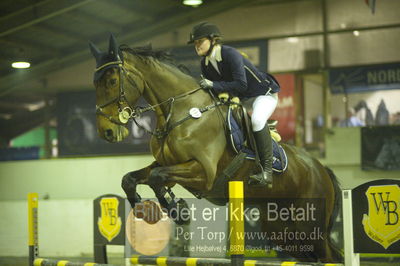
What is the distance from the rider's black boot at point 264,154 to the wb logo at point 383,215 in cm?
73

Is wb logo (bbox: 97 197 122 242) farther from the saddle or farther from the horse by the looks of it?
the saddle

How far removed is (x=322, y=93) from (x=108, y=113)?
163 inches

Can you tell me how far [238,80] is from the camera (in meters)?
4.28

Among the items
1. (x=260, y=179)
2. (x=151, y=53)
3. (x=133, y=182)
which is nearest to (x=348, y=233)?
(x=260, y=179)

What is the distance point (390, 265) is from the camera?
6297mm

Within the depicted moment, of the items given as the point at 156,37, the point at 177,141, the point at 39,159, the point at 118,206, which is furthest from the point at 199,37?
the point at 39,159

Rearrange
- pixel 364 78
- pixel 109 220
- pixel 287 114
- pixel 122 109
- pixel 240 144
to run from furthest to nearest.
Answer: pixel 287 114 < pixel 364 78 < pixel 109 220 < pixel 240 144 < pixel 122 109

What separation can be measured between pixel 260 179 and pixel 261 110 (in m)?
0.52

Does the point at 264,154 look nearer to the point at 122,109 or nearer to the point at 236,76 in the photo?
the point at 236,76

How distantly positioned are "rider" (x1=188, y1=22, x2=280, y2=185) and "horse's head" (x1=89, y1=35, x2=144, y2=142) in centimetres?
58

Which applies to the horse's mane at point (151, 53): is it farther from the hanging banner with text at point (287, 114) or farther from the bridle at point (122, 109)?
the hanging banner with text at point (287, 114)

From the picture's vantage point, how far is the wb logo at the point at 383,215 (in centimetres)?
416

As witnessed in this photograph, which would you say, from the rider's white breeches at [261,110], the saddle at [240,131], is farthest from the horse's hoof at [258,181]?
the rider's white breeches at [261,110]

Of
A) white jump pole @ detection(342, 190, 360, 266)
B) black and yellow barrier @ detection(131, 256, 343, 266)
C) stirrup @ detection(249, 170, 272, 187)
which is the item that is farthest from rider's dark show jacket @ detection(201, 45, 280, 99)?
black and yellow barrier @ detection(131, 256, 343, 266)
